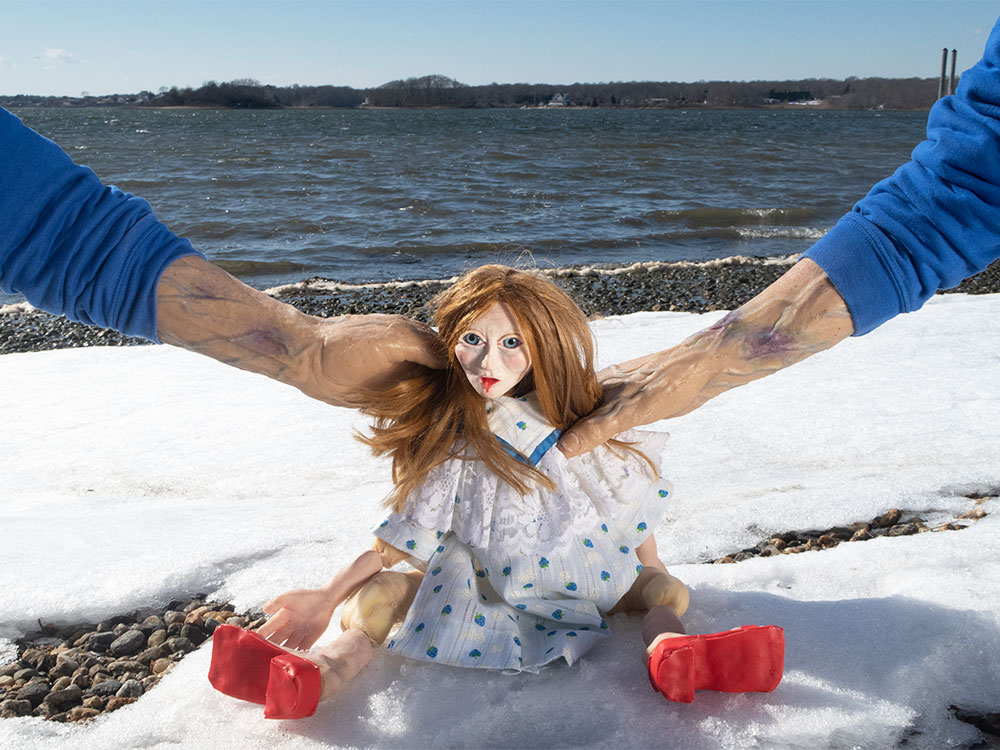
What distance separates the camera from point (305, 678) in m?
1.86

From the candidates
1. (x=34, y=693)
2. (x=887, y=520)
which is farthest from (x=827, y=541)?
(x=34, y=693)

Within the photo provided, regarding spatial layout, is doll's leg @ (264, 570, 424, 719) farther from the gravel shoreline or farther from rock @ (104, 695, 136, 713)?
the gravel shoreline

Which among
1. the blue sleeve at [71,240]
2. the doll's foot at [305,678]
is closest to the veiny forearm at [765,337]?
the doll's foot at [305,678]

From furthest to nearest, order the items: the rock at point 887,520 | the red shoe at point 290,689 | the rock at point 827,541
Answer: the rock at point 887,520
the rock at point 827,541
the red shoe at point 290,689

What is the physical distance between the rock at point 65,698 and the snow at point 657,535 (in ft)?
0.39

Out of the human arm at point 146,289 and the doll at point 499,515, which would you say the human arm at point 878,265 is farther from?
the human arm at point 146,289

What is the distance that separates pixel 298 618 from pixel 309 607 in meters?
0.04

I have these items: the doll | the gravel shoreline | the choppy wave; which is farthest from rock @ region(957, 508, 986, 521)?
the choppy wave

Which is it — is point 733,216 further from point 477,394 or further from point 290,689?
point 290,689

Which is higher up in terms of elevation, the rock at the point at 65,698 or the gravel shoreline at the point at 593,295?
the gravel shoreline at the point at 593,295

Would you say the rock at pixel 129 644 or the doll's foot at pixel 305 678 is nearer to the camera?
the doll's foot at pixel 305 678

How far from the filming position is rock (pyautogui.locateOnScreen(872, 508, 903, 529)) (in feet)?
9.89

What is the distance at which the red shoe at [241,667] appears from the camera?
189 centimetres

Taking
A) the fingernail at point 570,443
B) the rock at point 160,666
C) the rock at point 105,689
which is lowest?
the rock at point 160,666
